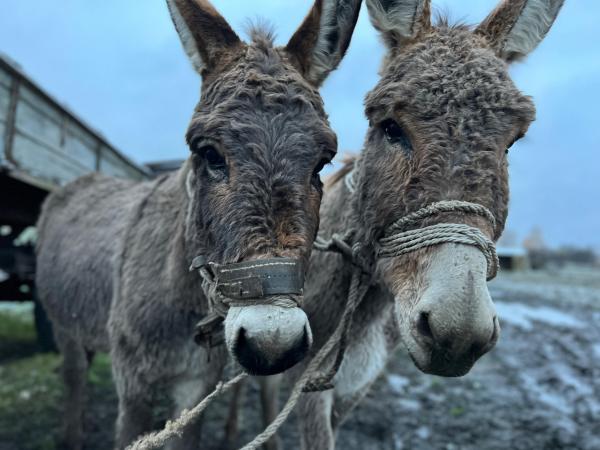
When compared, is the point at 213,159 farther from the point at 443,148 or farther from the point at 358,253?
the point at 443,148

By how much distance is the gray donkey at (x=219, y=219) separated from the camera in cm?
168

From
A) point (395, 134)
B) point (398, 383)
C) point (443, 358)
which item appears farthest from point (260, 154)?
point (398, 383)

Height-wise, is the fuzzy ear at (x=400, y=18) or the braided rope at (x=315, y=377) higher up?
the fuzzy ear at (x=400, y=18)

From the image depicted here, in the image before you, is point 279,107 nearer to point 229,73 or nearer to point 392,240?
point 229,73

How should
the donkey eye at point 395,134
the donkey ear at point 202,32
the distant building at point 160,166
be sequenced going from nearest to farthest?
the donkey eye at point 395,134 < the donkey ear at point 202,32 < the distant building at point 160,166

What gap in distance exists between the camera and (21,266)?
5109mm

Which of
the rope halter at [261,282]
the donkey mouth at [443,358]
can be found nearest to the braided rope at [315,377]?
the rope halter at [261,282]

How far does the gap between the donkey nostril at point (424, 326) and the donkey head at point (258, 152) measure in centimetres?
38

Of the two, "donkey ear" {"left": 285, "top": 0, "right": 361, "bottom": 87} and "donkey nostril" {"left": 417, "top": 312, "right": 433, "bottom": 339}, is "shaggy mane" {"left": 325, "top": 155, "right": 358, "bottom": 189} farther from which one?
"donkey nostril" {"left": 417, "top": 312, "right": 433, "bottom": 339}

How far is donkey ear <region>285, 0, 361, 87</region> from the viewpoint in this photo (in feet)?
7.12

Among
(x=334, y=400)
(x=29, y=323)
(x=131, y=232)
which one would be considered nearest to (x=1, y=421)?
(x=131, y=232)

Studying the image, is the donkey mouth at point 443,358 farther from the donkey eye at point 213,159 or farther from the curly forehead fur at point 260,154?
the donkey eye at point 213,159

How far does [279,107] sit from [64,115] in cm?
468

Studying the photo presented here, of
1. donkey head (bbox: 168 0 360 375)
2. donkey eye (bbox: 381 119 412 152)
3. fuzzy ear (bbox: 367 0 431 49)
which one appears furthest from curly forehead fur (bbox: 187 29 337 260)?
fuzzy ear (bbox: 367 0 431 49)
